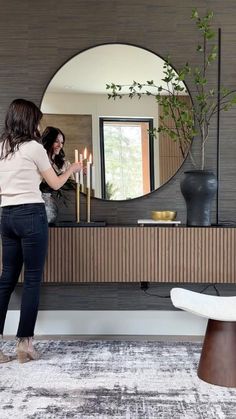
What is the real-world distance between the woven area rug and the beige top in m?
0.83

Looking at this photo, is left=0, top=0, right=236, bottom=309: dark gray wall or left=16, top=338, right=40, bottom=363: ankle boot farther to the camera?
left=0, top=0, right=236, bottom=309: dark gray wall

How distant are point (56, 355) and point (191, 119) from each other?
62.9 inches

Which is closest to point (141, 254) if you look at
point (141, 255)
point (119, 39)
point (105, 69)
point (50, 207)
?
point (141, 255)

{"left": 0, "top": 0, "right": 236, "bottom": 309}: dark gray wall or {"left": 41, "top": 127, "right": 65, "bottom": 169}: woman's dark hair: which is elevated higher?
{"left": 0, "top": 0, "right": 236, "bottom": 309}: dark gray wall

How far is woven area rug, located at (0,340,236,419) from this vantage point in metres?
1.77

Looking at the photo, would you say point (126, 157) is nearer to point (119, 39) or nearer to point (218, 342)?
point (119, 39)

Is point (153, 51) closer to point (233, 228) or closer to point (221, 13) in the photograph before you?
point (221, 13)

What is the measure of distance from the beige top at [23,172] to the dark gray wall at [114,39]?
83 centimetres

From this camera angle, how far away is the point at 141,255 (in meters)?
2.57

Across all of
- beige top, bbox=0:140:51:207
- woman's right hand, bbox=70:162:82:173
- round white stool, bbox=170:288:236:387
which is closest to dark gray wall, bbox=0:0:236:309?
woman's right hand, bbox=70:162:82:173

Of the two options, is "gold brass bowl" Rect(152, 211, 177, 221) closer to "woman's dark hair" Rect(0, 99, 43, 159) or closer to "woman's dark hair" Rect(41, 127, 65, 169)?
"woman's dark hair" Rect(41, 127, 65, 169)

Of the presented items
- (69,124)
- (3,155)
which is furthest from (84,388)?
(69,124)

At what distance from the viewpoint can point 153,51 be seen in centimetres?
290

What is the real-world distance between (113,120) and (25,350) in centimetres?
150
